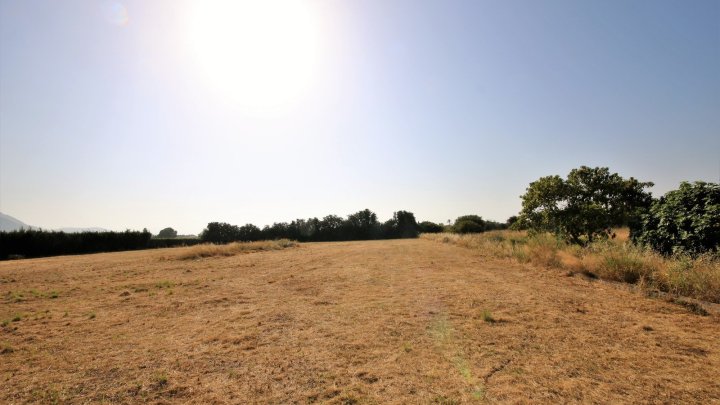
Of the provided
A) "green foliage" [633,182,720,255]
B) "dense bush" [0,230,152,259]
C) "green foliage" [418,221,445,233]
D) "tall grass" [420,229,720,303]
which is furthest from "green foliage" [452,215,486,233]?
"dense bush" [0,230,152,259]

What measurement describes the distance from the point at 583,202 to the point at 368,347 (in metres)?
14.1

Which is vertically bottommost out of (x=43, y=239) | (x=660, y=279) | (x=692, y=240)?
(x=660, y=279)

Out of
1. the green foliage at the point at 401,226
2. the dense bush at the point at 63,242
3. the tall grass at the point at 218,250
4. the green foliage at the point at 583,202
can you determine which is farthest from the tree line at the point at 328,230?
the green foliage at the point at 583,202

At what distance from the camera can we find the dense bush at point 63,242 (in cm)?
3359

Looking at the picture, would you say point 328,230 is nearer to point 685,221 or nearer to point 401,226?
point 401,226

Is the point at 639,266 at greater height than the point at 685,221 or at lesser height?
lesser

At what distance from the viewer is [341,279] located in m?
11.7

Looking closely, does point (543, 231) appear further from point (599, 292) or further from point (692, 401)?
point (692, 401)

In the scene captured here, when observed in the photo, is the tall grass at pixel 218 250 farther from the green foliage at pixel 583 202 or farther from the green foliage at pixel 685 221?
the green foliage at pixel 685 221

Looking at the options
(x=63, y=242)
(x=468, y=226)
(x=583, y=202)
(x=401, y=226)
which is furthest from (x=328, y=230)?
(x=583, y=202)

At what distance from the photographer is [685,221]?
972cm

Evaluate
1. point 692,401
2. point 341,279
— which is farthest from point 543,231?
point 692,401

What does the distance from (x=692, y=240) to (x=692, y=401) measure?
8.46m

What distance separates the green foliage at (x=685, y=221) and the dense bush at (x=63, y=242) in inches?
1829
